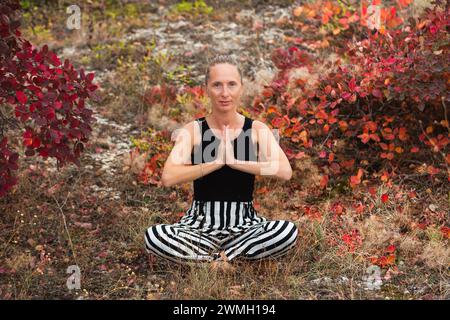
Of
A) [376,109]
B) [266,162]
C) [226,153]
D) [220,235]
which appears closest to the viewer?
[226,153]

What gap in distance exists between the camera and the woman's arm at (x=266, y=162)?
12.1 ft

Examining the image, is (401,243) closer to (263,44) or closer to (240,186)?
(240,186)

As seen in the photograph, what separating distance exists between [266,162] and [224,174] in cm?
28

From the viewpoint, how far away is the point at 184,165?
12.6 ft

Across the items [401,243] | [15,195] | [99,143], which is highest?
[99,143]

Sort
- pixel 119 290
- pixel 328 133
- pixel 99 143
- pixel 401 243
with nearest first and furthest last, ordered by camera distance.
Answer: pixel 119 290 < pixel 401 243 < pixel 328 133 < pixel 99 143

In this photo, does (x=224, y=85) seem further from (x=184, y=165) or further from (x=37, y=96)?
(x=37, y=96)

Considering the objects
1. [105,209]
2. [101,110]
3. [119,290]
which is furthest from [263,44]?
[119,290]

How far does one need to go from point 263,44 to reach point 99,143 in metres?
2.16

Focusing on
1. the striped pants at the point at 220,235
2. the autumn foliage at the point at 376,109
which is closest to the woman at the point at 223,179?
the striped pants at the point at 220,235

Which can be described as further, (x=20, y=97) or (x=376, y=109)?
(x=376, y=109)

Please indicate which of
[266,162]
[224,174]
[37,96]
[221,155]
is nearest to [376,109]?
[266,162]

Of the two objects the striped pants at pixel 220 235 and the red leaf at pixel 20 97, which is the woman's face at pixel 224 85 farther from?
the red leaf at pixel 20 97

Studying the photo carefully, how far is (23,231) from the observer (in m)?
4.29
